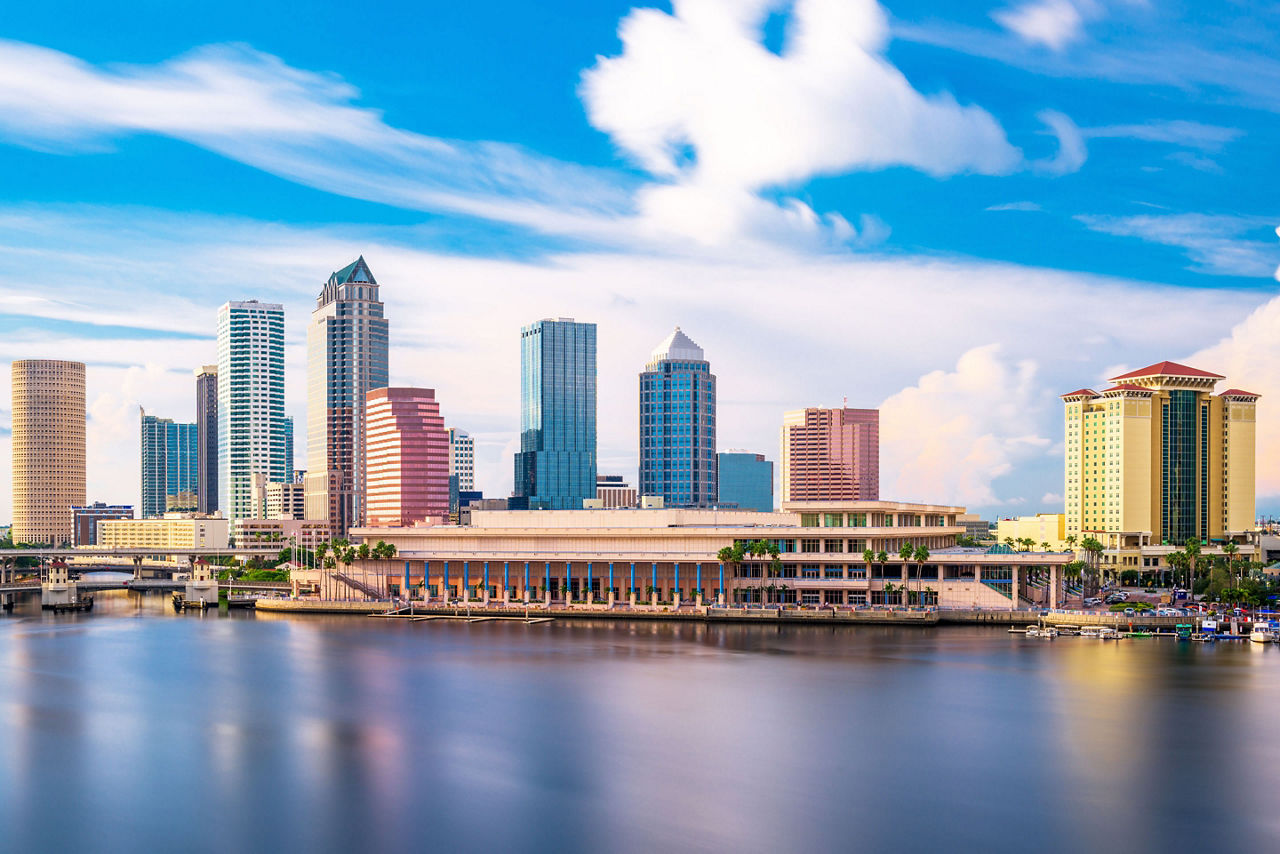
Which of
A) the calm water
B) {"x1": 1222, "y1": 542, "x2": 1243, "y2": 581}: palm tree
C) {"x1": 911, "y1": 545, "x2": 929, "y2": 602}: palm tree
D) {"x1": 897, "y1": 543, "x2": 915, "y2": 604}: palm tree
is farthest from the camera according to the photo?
{"x1": 1222, "y1": 542, "x2": 1243, "y2": 581}: palm tree

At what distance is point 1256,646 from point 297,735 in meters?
66.4

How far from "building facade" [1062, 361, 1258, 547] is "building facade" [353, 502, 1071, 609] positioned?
66.5 meters

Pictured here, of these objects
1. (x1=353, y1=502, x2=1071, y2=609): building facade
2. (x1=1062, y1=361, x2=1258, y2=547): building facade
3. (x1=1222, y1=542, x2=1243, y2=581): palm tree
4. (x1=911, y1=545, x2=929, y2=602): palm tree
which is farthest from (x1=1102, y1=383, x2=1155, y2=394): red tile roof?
(x1=911, y1=545, x2=929, y2=602): palm tree

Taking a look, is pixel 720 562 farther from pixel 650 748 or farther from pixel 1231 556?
pixel 1231 556

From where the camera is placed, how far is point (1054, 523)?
198 meters

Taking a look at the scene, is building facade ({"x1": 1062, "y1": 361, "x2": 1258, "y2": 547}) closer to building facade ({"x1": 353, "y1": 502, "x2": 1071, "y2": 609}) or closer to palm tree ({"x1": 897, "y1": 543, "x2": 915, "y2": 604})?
building facade ({"x1": 353, "y1": 502, "x2": 1071, "y2": 609})

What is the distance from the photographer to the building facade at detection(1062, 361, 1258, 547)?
17900 centimetres

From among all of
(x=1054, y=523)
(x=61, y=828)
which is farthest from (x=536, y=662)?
(x=1054, y=523)

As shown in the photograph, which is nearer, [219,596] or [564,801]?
[564,801]

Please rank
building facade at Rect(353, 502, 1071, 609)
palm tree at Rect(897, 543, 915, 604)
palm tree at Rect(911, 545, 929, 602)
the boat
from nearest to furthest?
the boat
palm tree at Rect(911, 545, 929, 602)
palm tree at Rect(897, 543, 915, 604)
building facade at Rect(353, 502, 1071, 609)

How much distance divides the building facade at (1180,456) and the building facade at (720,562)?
66.5 metres

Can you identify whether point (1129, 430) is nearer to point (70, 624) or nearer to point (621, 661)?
point (621, 661)

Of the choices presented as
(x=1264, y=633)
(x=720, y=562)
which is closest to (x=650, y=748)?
(x=720, y=562)

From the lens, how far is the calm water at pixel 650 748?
141ft
